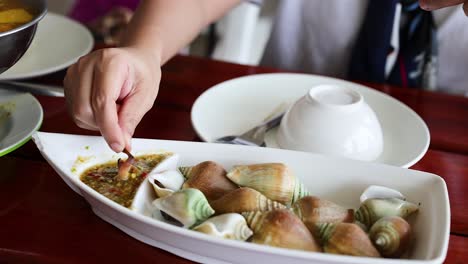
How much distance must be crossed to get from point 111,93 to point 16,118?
0.56 ft

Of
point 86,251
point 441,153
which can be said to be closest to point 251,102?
point 441,153

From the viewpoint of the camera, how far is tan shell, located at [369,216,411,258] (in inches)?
18.9

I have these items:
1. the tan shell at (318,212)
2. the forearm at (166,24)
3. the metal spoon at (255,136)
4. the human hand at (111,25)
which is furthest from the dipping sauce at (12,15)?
the human hand at (111,25)

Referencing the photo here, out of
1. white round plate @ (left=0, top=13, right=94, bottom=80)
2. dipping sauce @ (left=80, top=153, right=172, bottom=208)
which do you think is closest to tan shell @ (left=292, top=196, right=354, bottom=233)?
dipping sauce @ (left=80, top=153, right=172, bottom=208)

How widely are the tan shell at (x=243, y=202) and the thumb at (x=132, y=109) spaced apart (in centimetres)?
11

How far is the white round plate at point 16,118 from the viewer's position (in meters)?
0.63

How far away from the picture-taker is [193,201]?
1.65 ft

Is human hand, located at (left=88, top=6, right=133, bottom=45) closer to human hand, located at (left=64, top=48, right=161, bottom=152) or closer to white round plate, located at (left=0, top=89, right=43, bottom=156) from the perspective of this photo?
white round plate, located at (left=0, top=89, right=43, bottom=156)

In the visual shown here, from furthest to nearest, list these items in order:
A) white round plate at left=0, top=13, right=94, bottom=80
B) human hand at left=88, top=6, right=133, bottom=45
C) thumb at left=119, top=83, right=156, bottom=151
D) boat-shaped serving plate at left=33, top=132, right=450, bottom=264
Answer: human hand at left=88, top=6, right=133, bottom=45 < white round plate at left=0, top=13, right=94, bottom=80 < thumb at left=119, top=83, right=156, bottom=151 < boat-shaped serving plate at left=33, top=132, right=450, bottom=264

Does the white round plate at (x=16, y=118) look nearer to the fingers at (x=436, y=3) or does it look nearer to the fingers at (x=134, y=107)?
the fingers at (x=134, y=107)

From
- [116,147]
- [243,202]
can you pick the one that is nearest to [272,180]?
[243,202]

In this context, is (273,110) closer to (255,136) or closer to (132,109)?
(255,136)

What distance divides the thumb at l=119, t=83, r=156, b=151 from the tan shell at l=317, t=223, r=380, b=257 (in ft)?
0.67

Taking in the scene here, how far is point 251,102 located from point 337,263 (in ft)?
1.27
